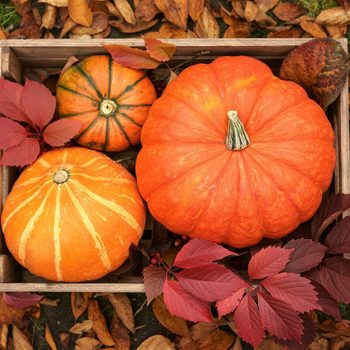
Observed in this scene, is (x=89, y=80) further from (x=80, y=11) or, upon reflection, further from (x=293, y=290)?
(x=293, y=290)

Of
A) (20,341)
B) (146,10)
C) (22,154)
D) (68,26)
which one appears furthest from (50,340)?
(146,10)

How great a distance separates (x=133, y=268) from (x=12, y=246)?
16.4 inches

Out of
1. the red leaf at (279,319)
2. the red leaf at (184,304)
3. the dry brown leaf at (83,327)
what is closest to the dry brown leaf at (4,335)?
the dry brown leaf at (83,327)

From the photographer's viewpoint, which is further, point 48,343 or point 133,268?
point 48,343

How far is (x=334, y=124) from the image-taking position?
6.00ft

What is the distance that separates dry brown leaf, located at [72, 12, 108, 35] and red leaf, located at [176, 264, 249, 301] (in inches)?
43.9

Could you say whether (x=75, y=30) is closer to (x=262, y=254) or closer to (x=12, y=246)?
(x=12, y=246)

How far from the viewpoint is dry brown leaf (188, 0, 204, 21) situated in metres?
2.12

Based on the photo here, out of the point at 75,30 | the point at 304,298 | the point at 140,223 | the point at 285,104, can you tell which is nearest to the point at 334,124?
the point at 285,104

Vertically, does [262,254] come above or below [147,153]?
below

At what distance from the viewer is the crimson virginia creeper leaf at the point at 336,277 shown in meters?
1.64

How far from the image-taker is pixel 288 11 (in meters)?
2.16

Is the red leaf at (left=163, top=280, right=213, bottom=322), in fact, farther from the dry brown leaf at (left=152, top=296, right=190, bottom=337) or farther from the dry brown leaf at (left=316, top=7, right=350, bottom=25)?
the dry brown leaf at (left=316, top=7, right=350, bottom=25)

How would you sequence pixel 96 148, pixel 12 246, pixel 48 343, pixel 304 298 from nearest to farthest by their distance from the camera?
pixel 304 298 → pixel 12 246 → pixel 96 148 → pixel 48 343
